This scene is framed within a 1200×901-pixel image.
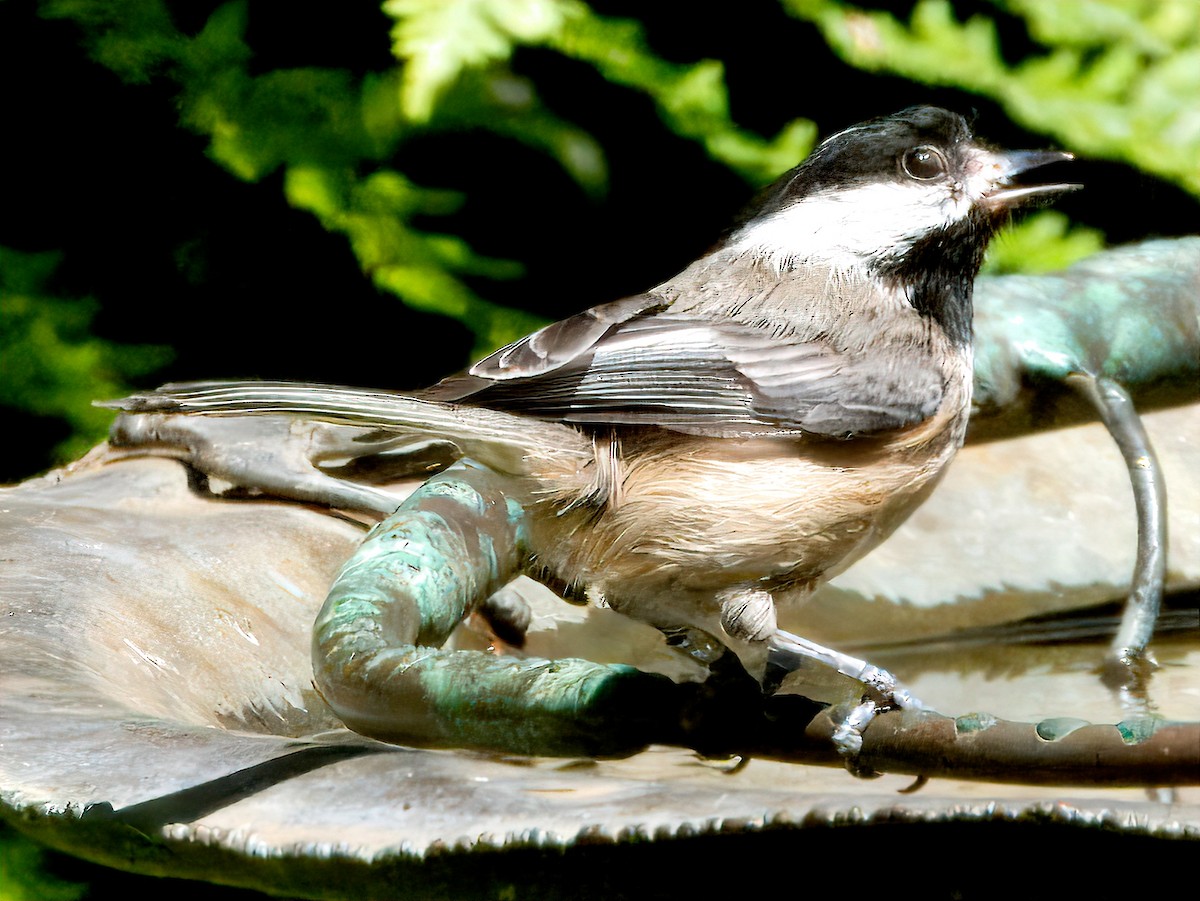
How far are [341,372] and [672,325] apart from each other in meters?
2.39

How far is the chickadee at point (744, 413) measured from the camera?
85.7 inches

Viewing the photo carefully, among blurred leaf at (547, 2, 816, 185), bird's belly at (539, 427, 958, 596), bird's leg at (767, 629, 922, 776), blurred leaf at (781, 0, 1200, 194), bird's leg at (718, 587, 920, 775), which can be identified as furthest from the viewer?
blurred leaf at (781, 0, 1200, 194)

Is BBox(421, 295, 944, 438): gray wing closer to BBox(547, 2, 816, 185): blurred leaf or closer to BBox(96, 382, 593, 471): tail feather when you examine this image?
BBox(96, 382, 593, 471): tail feather

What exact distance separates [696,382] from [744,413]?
106mm

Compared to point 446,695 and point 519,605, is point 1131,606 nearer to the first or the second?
point 519,605

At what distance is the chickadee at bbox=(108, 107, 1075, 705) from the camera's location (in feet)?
7.14

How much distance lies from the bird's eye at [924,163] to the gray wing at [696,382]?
43cm

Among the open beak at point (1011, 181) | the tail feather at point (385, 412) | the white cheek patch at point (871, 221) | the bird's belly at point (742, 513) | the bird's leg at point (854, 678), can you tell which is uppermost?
the open beak at point (1011, 181)

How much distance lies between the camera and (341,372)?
14.7ft

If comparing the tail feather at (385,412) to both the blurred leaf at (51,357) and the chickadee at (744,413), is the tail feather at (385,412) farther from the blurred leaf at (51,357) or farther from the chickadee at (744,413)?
the blurred leaf at (51,357)

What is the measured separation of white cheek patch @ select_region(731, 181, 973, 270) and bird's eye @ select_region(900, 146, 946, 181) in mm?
20

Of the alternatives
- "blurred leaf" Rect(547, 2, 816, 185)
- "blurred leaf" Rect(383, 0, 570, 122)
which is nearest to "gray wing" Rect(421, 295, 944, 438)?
"blurred leaf" Rect(383, 0, 570, 122)

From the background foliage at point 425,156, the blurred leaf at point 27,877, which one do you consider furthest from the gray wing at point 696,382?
→ the background foliage at point 425,156

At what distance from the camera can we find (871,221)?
248 centimetres
